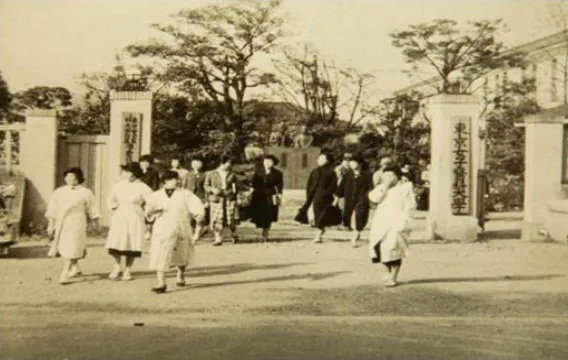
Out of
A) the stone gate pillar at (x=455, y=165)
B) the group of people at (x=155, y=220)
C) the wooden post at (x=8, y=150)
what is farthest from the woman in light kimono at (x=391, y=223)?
the wooden post at (x=8, y=150)

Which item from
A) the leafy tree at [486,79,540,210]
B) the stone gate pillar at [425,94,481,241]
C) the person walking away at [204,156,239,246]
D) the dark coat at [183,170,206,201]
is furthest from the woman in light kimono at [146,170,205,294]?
the leafy tree at [486,79,540,210]

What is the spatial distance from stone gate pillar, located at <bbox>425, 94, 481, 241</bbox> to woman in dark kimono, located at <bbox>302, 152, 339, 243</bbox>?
5.59ft

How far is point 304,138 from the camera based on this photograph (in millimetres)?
29703

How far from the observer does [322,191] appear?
1184 centimetres

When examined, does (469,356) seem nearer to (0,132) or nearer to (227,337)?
(227,337)

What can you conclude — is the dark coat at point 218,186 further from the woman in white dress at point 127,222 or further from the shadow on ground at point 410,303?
the shadow on ground at point 410,303

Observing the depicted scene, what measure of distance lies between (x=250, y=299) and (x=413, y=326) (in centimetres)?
180

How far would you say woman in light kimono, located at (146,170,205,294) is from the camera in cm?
759

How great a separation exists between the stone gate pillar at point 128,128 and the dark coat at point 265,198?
1.94 metres

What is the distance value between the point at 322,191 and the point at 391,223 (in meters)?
3.68

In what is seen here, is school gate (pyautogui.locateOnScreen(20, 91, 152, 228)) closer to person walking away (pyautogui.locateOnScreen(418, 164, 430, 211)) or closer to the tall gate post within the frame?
the tall gate post

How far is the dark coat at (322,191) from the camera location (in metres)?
11.8

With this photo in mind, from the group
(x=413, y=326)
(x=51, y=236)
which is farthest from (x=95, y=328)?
(x=51, y=236)

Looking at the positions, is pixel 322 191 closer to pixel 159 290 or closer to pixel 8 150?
pixel 8 150
